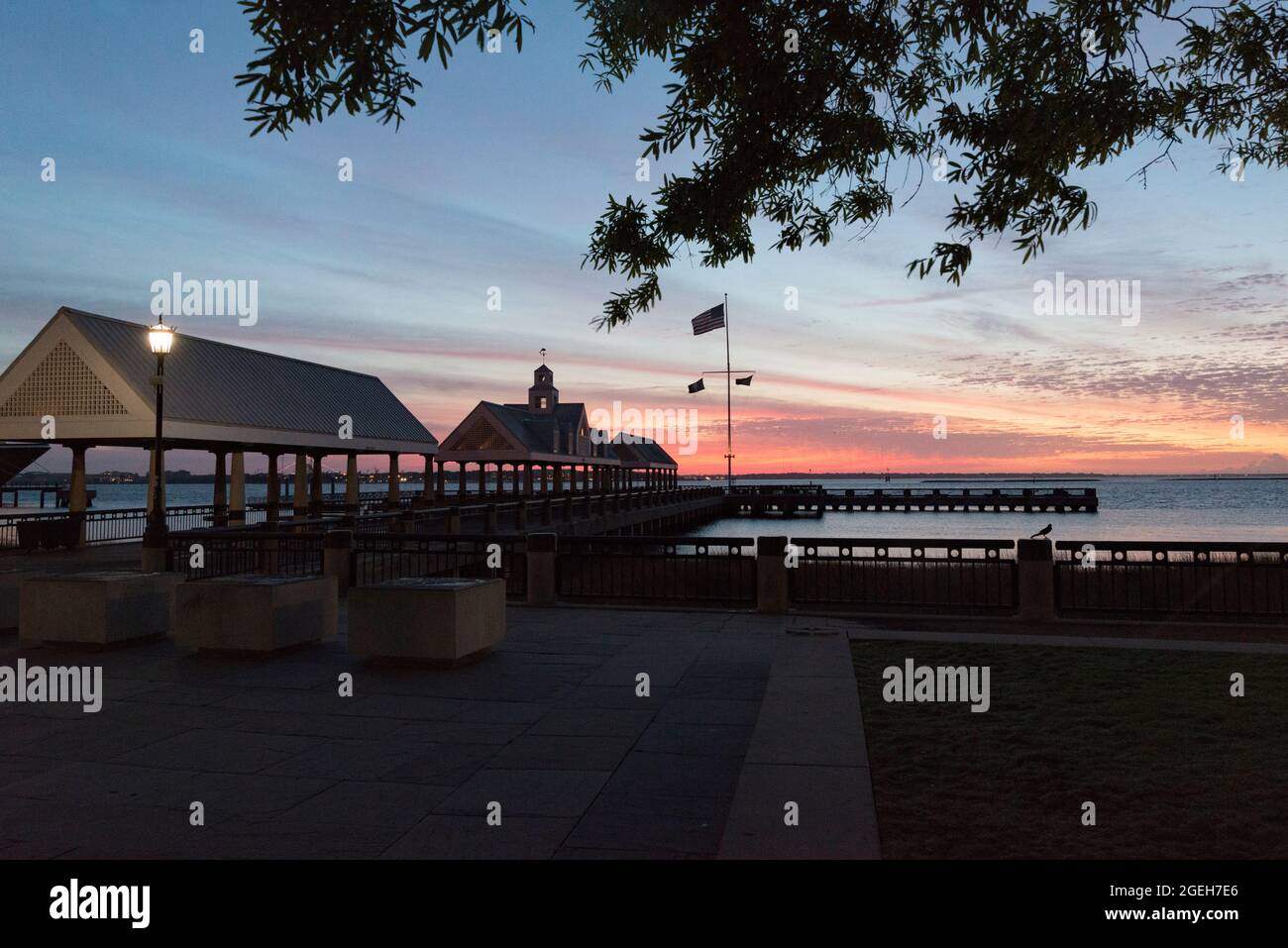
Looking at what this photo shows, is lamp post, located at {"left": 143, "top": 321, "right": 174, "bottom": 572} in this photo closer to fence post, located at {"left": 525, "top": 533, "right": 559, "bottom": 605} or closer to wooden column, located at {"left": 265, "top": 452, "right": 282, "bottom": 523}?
fence post, located at {"left": 525, "top": 533, "right": 559, "bottom": 605}

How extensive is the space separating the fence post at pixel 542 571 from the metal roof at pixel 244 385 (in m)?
19.7

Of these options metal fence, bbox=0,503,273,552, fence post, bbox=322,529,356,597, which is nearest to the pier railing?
metal fence, bbox=0,503,273,552

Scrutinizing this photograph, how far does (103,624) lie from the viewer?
1088 centimetres

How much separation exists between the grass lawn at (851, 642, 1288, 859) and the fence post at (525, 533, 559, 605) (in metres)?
7.26


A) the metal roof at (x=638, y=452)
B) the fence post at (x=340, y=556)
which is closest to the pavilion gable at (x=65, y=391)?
the fence post at (x=340, y=556)

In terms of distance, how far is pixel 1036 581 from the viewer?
13438 millimetres

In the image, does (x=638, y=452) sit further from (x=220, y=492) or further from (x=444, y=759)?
(x=444, y=759)

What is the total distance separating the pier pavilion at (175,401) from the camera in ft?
95.4

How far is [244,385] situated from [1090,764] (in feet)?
114

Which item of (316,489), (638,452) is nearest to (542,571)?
(316,489)
